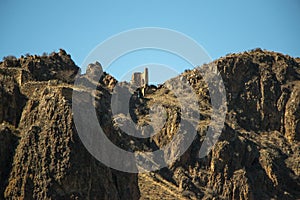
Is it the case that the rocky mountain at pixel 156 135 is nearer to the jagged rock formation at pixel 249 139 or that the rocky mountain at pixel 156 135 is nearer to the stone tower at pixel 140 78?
the jagged rock formation at pixel 249 139

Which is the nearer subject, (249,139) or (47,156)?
(47,156)

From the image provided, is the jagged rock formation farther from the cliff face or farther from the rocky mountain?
the cliff face

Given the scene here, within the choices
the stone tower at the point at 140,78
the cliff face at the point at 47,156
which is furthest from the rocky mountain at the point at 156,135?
the stone tower at the point at 140,78

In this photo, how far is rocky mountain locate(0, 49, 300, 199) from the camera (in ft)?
124

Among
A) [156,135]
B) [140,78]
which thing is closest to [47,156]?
[156,135]

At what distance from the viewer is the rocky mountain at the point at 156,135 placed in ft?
124

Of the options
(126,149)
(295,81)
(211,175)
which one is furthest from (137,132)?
(126,149)

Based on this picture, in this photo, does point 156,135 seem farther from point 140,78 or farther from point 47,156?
point 47,156

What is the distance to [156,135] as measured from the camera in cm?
9469

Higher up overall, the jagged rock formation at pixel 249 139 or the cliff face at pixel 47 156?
the jagged rock formation at pixel 249 139

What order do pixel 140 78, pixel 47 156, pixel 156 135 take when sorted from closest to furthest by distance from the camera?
pixel 47 156
pixel 156 135
pixel 140 78

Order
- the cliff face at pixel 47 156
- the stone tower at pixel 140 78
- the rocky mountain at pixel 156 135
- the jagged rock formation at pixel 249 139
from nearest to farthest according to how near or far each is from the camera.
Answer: the cliff face at pixel 47 156 < the rocky mountain at pixel 156 135 < the jagged rock formation at pixel 249 139 < the stone tower at pixel 140 78

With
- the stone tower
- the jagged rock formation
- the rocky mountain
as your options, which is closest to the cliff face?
the rocky mountain

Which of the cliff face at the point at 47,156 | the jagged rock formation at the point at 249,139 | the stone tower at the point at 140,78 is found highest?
the stone tower at the point at 140,78
